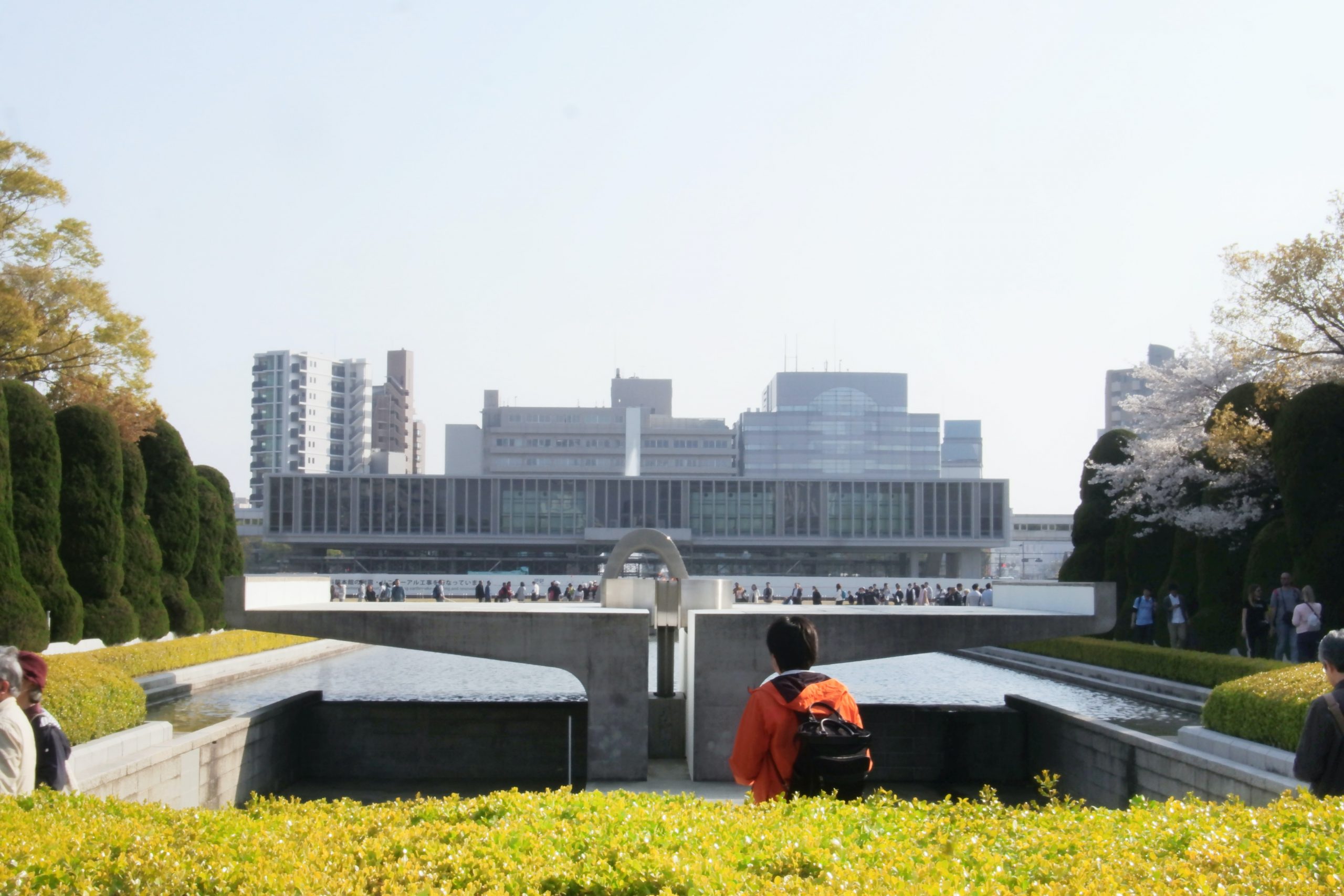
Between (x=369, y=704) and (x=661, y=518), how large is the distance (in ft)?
235

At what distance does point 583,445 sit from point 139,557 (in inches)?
3683

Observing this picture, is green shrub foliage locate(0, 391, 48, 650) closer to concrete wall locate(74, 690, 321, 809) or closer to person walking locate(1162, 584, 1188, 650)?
concrete wall locate(74, 690, 321, 809)

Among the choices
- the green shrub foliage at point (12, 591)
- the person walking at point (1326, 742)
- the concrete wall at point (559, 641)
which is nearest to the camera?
the person walking at point (1326, 742)

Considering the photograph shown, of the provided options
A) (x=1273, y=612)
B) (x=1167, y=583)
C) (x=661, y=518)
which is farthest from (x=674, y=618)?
(x=661, y=518)

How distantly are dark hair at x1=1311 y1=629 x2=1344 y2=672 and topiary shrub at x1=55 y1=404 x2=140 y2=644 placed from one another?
21.7 m

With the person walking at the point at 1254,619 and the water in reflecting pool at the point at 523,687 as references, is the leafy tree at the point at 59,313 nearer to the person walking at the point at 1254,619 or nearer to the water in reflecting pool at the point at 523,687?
the water in reflecting pool at the point at 523,687

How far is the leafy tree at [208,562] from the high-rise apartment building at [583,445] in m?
84.4

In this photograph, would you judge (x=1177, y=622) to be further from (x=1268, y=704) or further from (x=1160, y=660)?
(x=1268, y=704)

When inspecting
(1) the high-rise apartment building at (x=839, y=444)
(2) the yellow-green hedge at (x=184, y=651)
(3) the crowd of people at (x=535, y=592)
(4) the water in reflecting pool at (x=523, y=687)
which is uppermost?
(1) the high-rise apartment building at (x=839, y=444)

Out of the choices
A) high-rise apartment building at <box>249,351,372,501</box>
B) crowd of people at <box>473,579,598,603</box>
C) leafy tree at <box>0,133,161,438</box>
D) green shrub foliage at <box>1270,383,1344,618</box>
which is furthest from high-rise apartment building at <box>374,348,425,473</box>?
green shrub foliage at <box>1270,383,1344,618</box>

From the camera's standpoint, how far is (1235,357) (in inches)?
995

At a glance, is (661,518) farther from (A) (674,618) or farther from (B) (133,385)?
(A) (674,618)

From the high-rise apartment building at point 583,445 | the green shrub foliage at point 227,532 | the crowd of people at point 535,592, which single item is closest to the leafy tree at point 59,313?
the green shrub foliage at point 227,532

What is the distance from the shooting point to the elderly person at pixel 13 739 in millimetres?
5781
